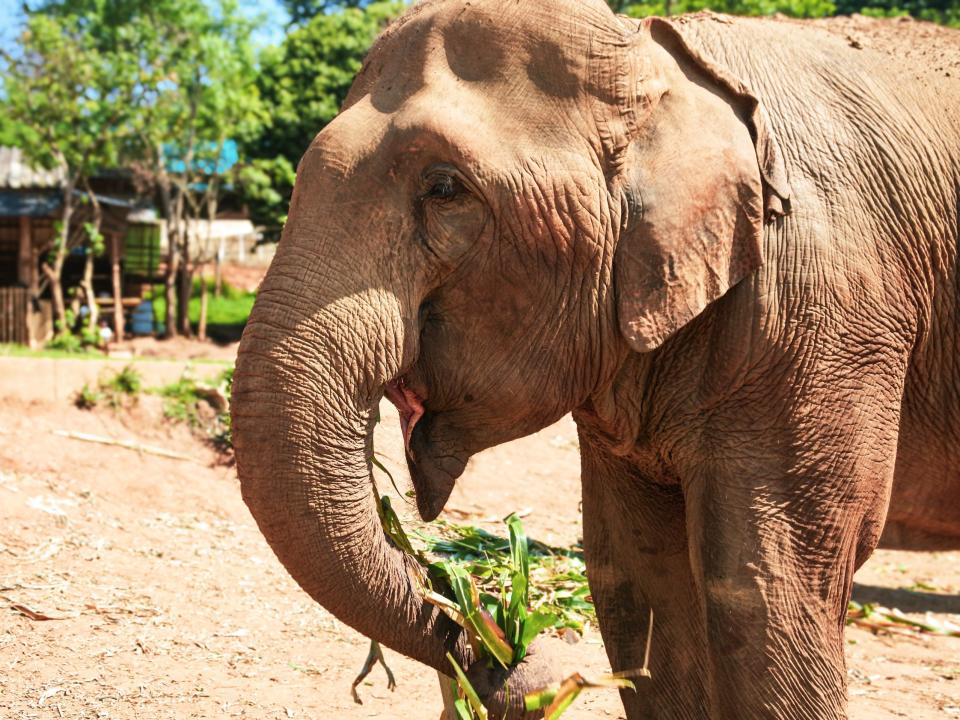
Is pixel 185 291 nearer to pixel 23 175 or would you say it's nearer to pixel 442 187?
pixel 23 175

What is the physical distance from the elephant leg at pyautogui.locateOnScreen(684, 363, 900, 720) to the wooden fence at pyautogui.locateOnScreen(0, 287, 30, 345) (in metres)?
19.2

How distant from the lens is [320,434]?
8.30 ft

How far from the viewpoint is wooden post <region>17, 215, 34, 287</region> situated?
21.7 m

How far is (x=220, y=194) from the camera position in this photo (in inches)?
1112

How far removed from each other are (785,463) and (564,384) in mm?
592

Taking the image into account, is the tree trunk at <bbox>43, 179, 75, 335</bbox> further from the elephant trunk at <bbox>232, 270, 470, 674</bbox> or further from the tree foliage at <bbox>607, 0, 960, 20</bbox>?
the elephant trunk at <bbox>232, 270, 470, 674</bbox>

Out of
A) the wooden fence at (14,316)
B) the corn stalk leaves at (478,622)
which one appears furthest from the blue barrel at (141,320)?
the corn stalk leaves at (478,622)

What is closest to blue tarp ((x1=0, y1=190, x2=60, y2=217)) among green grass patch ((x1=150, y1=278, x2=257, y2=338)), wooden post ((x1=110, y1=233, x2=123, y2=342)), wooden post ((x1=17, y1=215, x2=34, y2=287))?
wooden post ((x1=17, y1=215, x2=34, y2=287))

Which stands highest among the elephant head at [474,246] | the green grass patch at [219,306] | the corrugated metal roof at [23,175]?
the elephant head at [474,246]

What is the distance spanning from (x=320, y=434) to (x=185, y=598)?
14.6 ft

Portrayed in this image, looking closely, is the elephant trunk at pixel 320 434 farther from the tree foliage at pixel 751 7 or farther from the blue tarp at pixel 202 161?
the blue tarp at pixel 202 161

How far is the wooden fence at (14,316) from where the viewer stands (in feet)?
66.0

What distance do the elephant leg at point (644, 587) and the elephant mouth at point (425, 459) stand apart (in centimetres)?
83

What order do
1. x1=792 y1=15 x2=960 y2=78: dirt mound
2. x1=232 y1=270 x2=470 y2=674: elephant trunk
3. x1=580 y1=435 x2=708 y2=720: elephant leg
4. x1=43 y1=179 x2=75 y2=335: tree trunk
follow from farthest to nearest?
1. x1=43 y1=179 x2=75 y2=335: tree trunk
2. x1=580 y1=435 x2=708 y2=720: elephant leg
3. x1=792 y1=15 x2=960 y2=78: dirt mound
4. x1=232 y1=270 x2=470 y2=674: elephant trunk
